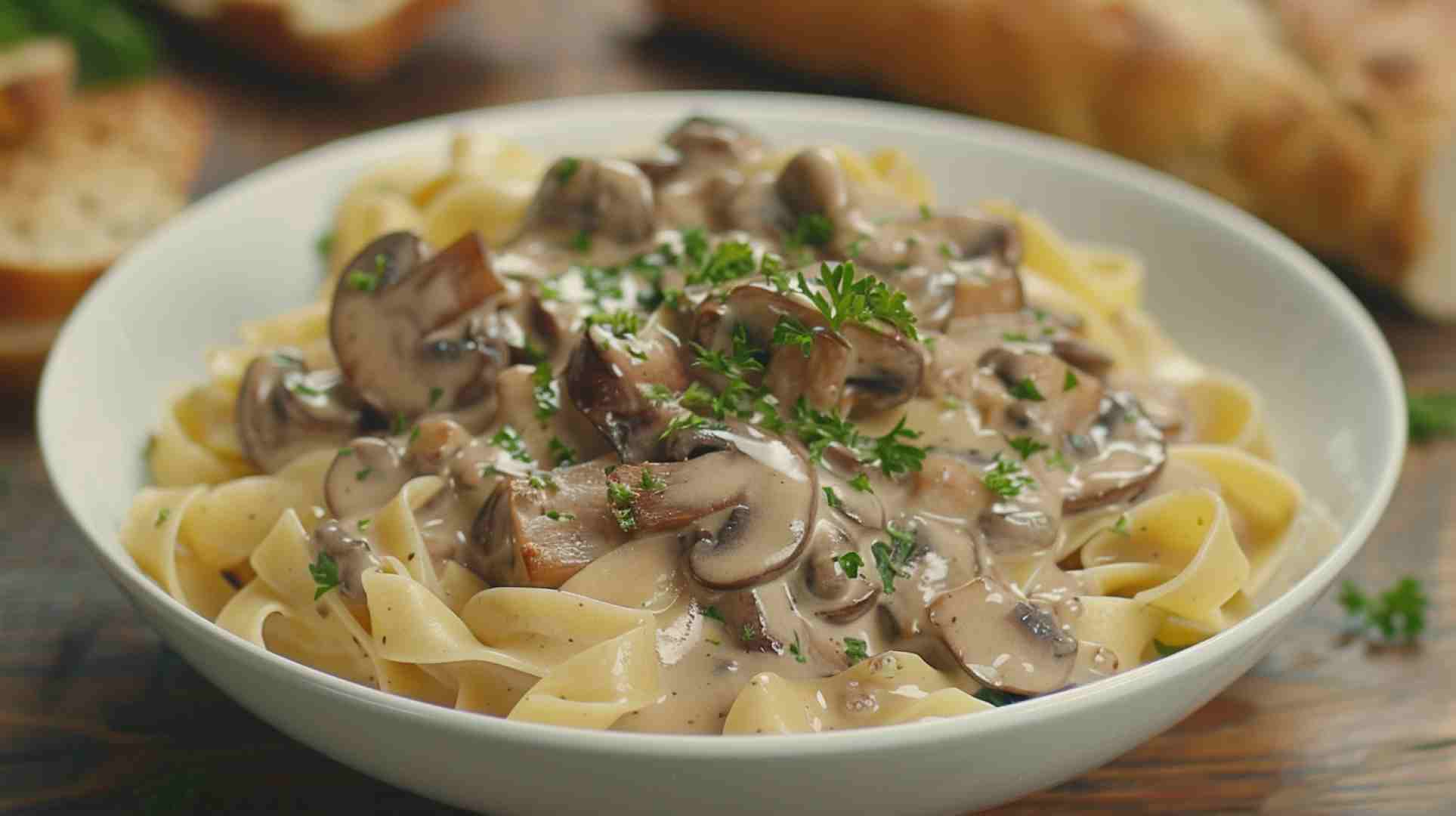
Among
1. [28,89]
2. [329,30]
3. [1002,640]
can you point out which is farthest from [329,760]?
[329,30]

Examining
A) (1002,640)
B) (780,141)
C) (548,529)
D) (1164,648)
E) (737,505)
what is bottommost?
(1164,648)

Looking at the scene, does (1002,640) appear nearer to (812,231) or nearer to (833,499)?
(833,499)

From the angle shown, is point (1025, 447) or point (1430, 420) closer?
point (1025, 447)

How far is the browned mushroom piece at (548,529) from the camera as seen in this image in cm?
330

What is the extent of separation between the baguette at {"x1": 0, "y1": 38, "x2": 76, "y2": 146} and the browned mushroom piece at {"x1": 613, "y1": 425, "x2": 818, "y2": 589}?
4.93m

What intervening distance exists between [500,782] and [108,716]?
153 cm

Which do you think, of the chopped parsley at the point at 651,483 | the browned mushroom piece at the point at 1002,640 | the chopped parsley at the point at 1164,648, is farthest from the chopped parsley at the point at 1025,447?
the chopped parsley at the point at 651,483

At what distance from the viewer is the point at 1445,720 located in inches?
155

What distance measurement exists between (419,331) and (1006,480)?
5.03 feet

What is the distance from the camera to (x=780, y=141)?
576cm

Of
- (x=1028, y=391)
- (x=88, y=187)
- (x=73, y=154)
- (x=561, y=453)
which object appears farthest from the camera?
(x=73, y=154)

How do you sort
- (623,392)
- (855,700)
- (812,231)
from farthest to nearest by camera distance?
(812,231) < (623,392) < (855,700)

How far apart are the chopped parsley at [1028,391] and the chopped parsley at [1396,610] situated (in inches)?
51.1

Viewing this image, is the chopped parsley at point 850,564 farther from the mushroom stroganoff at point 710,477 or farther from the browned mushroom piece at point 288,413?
the browned mushroom piece at point 288,413
